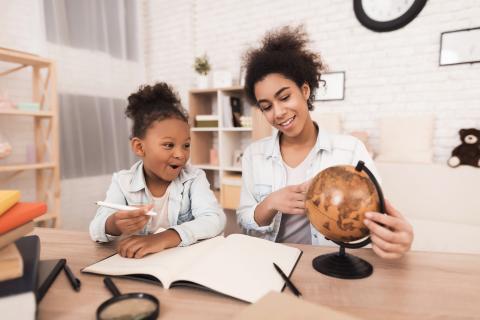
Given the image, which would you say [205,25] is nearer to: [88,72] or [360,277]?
[88,72]

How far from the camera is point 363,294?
651 mm

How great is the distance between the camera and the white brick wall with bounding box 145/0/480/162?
268 centimetres

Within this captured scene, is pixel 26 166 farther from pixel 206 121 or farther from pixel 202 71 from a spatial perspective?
pixel 202 71

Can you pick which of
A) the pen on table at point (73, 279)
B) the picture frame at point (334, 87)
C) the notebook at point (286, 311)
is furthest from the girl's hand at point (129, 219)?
the picture frame at point (334, 87)

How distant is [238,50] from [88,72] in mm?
1661

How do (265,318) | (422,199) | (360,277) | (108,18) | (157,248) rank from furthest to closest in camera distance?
(108,18)
(422,199)
(157,248)
(360,277)
(265,318)

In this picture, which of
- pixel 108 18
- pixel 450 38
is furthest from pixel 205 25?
pixel 450 38

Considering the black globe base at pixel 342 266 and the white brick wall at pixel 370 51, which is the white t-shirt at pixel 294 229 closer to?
the black globe base at pixel 342 266

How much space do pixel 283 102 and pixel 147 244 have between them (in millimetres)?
808

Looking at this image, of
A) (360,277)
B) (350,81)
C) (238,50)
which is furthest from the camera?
(238,50)

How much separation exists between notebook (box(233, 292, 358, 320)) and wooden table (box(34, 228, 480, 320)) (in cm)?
8

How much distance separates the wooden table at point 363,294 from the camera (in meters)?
0.59

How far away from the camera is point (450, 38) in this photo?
265cm

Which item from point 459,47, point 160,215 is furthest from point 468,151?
point 160,215
